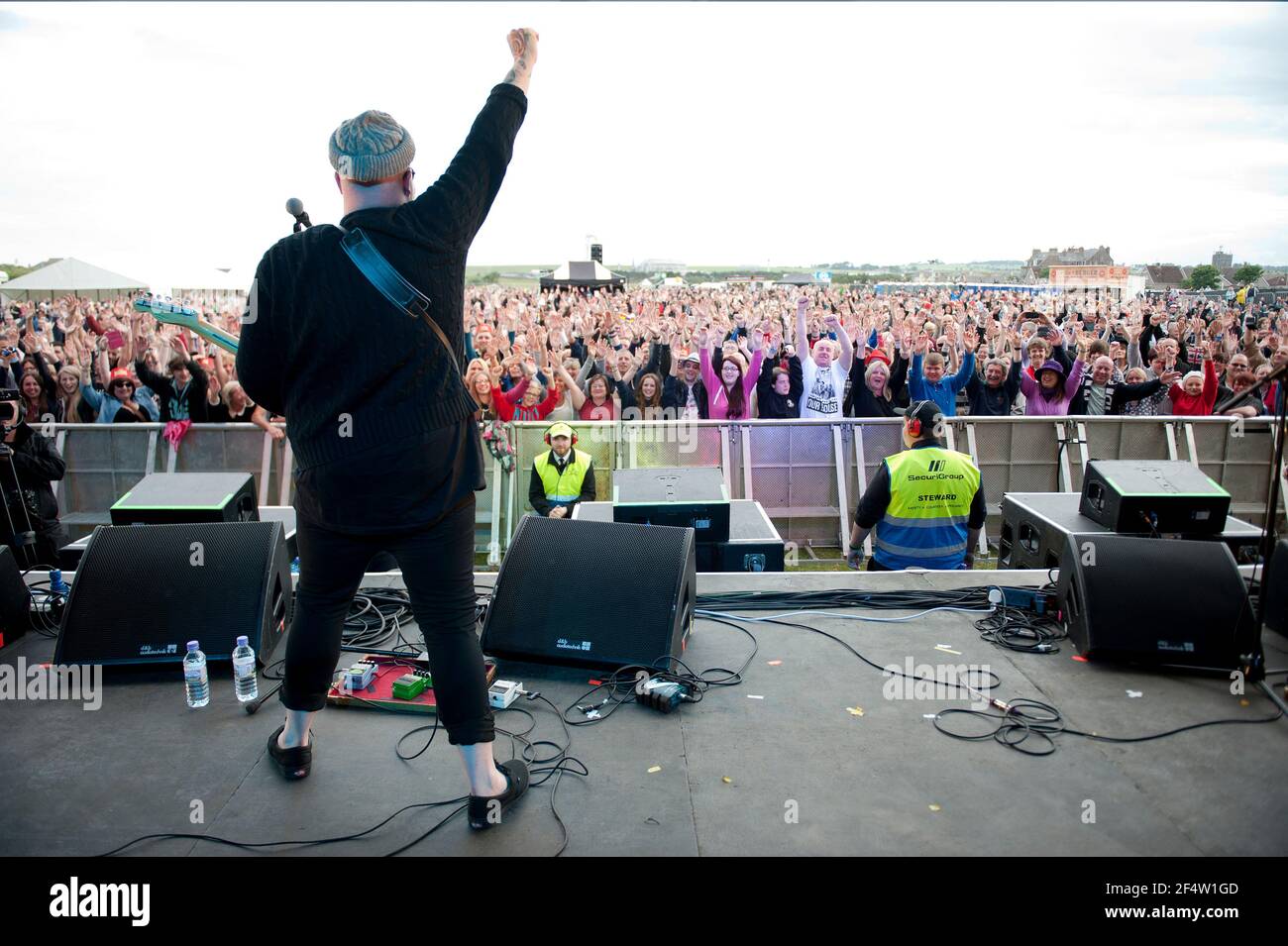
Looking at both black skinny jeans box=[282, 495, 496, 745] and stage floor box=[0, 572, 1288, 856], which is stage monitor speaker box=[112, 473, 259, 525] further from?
black skinny jeans box=[282, 495, 496, 745]

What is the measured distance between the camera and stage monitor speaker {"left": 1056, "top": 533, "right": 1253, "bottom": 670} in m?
3.34

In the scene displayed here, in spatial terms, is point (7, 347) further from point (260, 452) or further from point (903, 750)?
point (903, 750)

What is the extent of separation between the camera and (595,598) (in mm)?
3496

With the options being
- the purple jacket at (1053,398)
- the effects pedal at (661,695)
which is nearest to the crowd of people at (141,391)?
the effects pedal at (661,695)

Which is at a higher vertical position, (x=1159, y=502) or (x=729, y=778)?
(x=1159, y=502)

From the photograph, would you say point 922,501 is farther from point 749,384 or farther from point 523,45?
point 749,384

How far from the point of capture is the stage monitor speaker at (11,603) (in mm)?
3736

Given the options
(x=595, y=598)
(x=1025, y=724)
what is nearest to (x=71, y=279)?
(x=595, y=598)

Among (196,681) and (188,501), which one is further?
(188,501)

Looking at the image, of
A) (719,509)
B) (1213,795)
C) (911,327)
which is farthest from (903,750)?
(911,327)

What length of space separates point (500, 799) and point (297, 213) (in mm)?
1824

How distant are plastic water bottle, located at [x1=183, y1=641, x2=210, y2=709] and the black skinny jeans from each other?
956mm

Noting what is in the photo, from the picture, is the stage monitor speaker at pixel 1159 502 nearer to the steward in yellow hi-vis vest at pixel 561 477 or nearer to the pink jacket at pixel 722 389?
the steward in yellow hi-vis vest at pixel 561 477

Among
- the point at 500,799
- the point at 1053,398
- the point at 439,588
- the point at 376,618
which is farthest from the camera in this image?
the point at 1053,398
